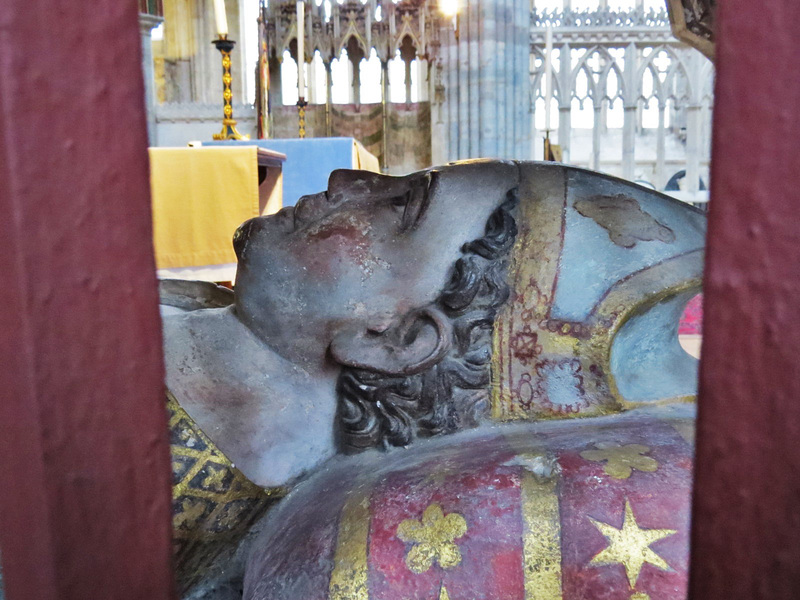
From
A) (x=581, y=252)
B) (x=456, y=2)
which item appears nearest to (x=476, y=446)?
(x=581, y=252)

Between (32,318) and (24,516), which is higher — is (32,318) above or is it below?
above

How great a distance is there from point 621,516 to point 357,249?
73 centimetres

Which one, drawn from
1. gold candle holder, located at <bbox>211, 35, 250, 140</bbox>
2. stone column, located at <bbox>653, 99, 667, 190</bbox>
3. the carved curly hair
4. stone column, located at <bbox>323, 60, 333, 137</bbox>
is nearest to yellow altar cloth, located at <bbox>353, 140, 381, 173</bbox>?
gold candle holder, located at <bbox>211, 35, 250, 140</bbox>

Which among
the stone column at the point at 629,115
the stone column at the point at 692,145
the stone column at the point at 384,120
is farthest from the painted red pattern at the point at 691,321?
the stone column at the point at 692,145

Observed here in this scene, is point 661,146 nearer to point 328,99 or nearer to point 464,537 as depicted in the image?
point 328,99

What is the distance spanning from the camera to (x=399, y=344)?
5.01 feet

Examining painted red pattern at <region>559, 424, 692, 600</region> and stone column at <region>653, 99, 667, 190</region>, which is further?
stone column at <region>653, 99, 667, 190</region>

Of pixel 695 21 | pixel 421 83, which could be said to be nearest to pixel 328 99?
pixel 421 83

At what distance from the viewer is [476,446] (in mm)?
1432

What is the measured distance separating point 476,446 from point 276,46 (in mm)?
9744

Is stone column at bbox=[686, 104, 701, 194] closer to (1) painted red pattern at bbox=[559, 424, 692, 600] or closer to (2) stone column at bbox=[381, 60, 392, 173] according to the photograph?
(2) stone column at bbox=[381, 60, 392, 173]

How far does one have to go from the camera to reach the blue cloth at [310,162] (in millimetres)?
4059

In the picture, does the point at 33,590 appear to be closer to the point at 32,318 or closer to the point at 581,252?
the point at 32,318

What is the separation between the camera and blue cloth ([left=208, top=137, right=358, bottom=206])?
4059 millimetres
